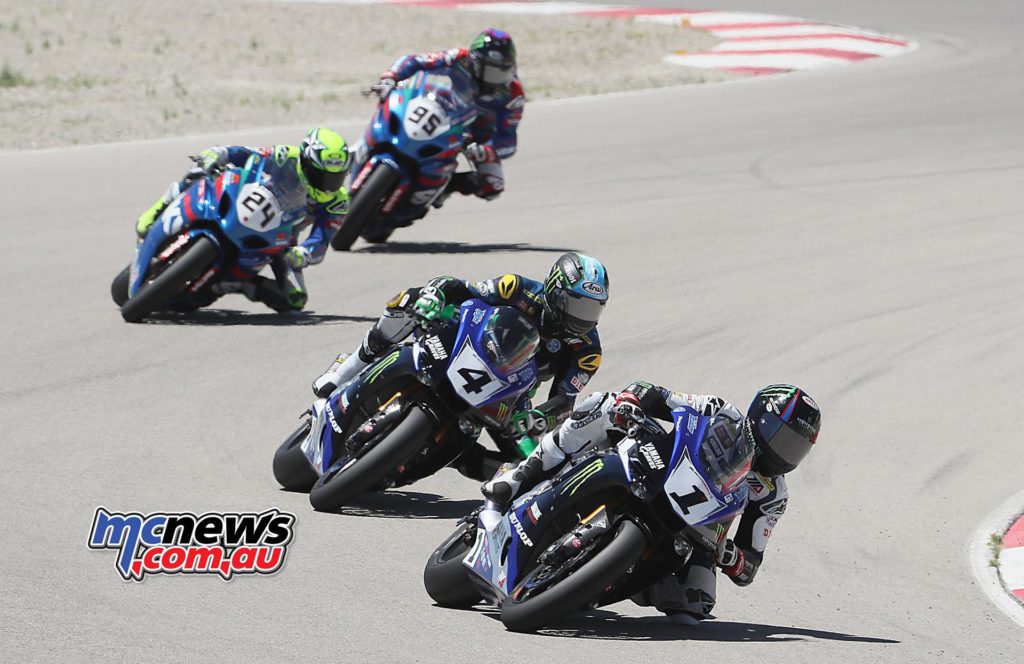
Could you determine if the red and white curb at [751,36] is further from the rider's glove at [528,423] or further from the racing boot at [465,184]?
the rider's glove at [528,423]

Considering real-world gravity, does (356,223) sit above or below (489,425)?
below

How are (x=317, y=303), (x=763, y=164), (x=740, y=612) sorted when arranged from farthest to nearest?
(x=763, y=164)
(x=317, y=303)
(x=740, y=612)

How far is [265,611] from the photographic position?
614 cm


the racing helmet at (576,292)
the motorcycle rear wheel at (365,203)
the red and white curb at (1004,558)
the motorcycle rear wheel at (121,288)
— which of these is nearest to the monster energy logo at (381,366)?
the racing helmet at (576,292)

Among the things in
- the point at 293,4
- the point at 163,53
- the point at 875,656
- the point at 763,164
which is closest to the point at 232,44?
the point at 163,53

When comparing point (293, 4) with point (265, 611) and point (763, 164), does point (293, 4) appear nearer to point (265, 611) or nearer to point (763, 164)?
point (763, 164)

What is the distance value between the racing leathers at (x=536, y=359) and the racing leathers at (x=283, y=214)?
347 cm

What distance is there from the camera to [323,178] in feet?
37.8

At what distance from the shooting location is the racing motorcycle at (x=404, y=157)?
14.3 m

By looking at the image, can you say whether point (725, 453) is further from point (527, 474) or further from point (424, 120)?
point (424, 120)

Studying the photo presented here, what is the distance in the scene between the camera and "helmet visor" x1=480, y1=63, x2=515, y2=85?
1469 cm

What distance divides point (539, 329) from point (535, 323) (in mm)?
38

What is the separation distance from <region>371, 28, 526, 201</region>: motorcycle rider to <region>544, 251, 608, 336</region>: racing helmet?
7.03m

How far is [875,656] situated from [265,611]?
2408 mm
